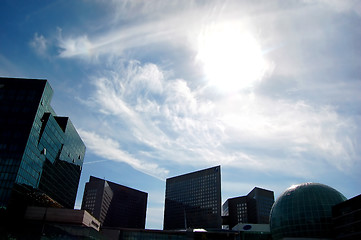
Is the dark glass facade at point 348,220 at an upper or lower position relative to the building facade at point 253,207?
lower

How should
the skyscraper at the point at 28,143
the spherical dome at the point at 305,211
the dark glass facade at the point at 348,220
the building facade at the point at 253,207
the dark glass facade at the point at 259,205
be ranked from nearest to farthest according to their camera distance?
the dark glass facade at the point at 348,220 → the spherical dome at the point at 305,211 → the skyscraper at the point at 28,143 → the dark glass facade at the point at 259,205 → the building facade at the point at 253,207

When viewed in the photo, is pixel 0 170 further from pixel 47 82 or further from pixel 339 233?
pixel 339 233

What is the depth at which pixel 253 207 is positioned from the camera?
18075 cm

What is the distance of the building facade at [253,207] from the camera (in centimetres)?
Result: 17625

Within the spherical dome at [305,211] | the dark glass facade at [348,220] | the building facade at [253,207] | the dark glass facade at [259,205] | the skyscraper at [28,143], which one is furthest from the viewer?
the building facade at [253,207]

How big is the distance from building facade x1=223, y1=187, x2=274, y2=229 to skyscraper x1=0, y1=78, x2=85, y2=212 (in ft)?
389

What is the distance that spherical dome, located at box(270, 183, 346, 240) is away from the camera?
6256cm

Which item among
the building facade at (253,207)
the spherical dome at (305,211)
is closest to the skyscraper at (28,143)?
the spherical dome at (305,211)

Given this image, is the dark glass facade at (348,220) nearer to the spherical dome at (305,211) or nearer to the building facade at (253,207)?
the spherical dome at (305,211)

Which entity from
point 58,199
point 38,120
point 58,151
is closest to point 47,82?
point 38,120

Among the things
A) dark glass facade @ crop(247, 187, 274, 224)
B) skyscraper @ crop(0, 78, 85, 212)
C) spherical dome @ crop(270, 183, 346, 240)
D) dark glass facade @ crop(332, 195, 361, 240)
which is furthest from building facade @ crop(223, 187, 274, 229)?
skyscraper @ crop(0, 78, 85, 212)

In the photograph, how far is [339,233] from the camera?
193 feet

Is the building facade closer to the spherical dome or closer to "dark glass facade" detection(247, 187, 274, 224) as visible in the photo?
"dark glass facade" detection(247, 187, 274, 224)

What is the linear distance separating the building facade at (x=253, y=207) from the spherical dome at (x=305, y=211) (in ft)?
361
